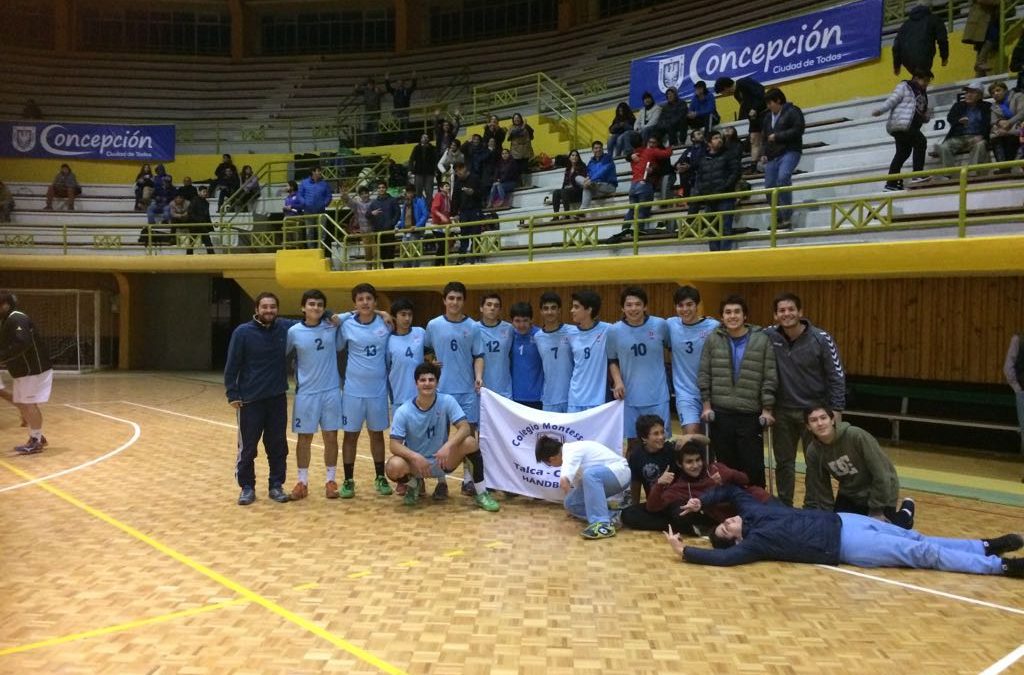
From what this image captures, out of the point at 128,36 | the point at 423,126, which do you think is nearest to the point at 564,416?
the point at 423,126

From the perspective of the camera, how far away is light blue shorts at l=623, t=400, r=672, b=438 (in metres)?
6.90

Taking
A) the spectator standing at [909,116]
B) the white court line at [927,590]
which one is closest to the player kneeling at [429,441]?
the white court line at [927,590]

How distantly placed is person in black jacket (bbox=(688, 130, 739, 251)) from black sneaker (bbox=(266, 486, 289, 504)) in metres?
6.64

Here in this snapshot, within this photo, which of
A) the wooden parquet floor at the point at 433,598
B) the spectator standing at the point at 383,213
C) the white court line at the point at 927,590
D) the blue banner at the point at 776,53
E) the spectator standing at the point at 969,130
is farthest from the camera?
the spectator standing at the point at 383,213

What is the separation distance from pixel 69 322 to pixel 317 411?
18646mm

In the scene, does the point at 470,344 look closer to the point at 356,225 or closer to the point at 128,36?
the point at 356,225

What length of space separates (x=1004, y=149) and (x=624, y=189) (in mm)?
6664

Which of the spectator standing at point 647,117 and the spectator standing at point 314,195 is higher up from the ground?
the spectator standing at point 647,117

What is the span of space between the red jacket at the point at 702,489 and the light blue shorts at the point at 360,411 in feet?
8.97

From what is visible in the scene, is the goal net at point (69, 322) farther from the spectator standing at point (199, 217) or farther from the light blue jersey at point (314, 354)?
the light blue jersey at point (314, 354)

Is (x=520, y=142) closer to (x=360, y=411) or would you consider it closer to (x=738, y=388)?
(x=360, y=411)

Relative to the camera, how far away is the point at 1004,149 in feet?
30.2

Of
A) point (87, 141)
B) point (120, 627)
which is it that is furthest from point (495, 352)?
point (87, 141)

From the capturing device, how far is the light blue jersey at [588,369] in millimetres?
7016
